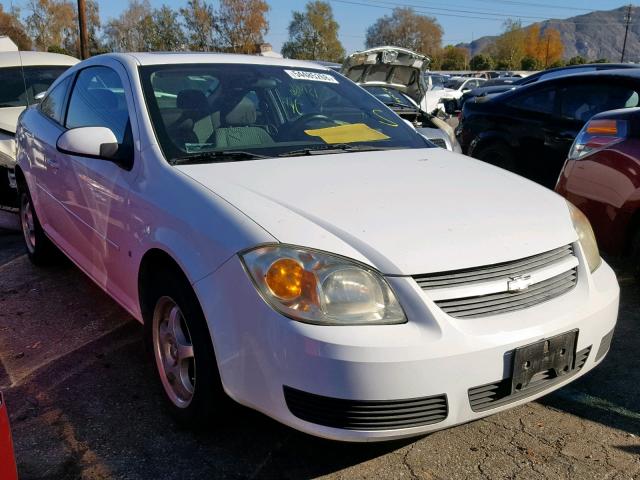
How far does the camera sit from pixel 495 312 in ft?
7.10

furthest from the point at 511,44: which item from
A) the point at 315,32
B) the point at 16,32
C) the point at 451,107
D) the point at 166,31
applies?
the point at 451,107

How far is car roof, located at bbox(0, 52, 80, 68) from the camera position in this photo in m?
7.46

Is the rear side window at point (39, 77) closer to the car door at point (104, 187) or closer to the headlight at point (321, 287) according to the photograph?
the car door at point (104, 187)

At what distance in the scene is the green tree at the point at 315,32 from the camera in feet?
273

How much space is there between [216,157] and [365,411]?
1376 millimetres

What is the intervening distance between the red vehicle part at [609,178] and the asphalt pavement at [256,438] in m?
0.77

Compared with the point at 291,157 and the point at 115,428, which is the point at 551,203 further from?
the point at 115,428

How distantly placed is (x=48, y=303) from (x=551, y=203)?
317 centimetres

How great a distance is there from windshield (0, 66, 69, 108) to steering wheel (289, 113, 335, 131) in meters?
4.39

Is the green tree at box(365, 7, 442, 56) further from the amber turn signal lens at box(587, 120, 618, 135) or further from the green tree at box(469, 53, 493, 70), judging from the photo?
the amber turn signal lens at box(587, 120, 618, 135)

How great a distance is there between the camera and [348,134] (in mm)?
3398

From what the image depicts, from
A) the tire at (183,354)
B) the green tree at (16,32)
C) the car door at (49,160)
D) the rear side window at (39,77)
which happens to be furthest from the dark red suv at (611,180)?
the green tree at (16,32)

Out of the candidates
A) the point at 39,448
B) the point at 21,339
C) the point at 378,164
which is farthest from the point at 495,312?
the point at 21,339

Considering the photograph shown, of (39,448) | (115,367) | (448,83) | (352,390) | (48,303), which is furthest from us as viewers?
(448,83)
